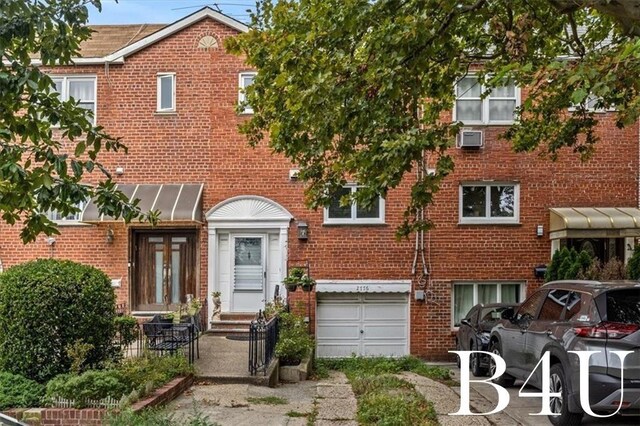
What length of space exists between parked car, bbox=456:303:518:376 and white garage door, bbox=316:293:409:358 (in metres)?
1.90

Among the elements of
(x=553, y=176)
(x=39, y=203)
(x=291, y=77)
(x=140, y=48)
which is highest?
(x=140, y=48)

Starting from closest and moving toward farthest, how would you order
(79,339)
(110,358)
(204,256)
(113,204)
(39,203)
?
(39,203) → (113,204) → (79,339) → (110,358) → (204,256)

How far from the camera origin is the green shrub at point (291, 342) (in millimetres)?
11727

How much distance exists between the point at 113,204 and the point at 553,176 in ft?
42.4

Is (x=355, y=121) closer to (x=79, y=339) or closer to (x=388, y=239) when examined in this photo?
(x=79, y=339)

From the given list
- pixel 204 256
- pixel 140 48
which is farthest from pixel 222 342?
pixel 140 48

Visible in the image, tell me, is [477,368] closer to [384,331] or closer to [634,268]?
[384,331]

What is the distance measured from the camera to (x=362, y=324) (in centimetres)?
1628

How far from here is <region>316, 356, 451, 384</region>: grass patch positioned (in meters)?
13.4

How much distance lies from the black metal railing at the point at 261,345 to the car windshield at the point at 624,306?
5.67 meters

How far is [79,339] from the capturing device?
352 inches

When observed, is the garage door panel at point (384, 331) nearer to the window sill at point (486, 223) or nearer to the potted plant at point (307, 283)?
the potted plant at point (307, 283)

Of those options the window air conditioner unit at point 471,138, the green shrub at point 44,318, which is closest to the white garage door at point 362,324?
the window air conditioner unit at point 471,138

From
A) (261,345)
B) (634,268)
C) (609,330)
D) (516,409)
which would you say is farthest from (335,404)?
(634,268)
